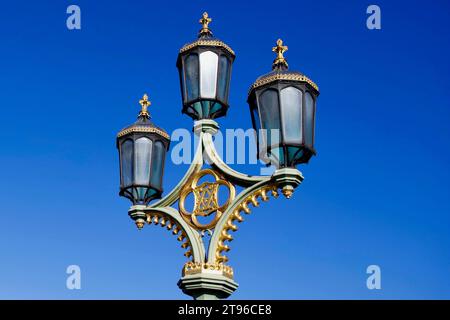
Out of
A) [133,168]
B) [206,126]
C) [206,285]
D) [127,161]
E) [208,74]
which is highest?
[208,74]

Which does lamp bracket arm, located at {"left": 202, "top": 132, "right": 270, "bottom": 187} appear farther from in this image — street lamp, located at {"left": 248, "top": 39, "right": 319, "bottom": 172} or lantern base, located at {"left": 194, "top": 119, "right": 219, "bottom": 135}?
street lamp, located at {"left": 248, "top": 39, "right": 319, "bottom": 172}

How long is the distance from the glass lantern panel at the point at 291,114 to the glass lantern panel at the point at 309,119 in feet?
0.29

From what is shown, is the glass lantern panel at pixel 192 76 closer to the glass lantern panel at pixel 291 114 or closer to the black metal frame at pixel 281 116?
the black metal frame at pixel 281 116

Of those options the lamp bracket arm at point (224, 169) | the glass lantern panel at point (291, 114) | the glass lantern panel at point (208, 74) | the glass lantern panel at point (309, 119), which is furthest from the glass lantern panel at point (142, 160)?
the glass lantern panel at point (309, 119)

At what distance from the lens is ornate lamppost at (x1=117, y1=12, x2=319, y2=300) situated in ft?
18.4

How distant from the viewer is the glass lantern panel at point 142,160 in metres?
6.64

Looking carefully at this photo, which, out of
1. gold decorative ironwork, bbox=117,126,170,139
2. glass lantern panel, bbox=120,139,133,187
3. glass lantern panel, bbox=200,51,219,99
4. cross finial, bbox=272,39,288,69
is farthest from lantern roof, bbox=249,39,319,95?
glass lantern panel, bbox=120,139,133,187

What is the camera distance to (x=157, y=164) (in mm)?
6805

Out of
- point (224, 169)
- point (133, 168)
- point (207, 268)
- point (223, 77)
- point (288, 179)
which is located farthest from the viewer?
point (133, 168)

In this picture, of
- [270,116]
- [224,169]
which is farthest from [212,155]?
[270,116]

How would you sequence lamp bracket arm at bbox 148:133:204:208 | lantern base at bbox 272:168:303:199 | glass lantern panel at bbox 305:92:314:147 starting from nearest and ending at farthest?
lantern base at bbox 272:168:303:199 < glass lantern panel at bbox 305:92:314:147 < lamp bracket arm at bbox 148:133:204:208

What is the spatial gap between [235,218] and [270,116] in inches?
40.4

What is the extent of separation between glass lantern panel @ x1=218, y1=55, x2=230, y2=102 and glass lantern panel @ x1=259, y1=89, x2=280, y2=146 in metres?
0.82

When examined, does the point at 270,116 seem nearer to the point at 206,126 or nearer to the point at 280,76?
the point at 280,76
